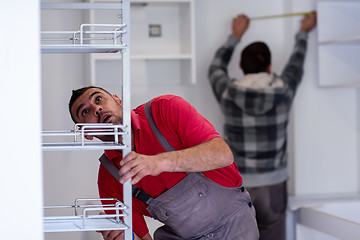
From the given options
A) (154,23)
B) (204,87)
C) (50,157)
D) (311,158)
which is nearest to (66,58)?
(50,157)

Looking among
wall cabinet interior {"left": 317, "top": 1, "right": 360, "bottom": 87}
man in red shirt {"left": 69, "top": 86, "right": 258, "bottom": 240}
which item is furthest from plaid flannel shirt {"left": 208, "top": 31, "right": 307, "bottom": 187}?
man in red shirt {"left": 69, "top": 86, "right": 258, "bottom": 240}

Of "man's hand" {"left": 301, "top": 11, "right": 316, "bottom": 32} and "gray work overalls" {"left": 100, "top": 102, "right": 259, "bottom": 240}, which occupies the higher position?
"man's hand" {"left": 301, "top": 11, "right": 316, "bottom": 32}

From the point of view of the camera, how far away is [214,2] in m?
3.47

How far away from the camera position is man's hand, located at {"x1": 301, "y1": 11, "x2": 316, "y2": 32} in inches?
133

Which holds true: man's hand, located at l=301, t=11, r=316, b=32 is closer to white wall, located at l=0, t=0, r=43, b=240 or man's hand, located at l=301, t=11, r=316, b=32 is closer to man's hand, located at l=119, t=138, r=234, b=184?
man's hand, located at l=119, t=138, r=234, b=184

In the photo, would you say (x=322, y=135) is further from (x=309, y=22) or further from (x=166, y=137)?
(x=166, y=137)

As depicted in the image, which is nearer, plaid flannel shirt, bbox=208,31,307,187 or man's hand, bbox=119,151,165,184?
man's hand, bbox=119,151,165,184

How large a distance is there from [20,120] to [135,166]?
41cm

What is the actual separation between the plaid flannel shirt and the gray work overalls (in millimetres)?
1327

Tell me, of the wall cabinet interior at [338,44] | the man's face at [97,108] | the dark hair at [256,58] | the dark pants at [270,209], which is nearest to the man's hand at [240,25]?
the dark hair at [256,58]

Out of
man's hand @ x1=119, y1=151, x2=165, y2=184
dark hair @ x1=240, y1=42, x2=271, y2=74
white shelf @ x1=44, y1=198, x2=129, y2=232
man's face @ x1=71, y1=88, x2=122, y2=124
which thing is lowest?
white shelf @ x1=44, y1=198, x2=129, y2=232

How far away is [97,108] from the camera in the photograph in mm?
1544

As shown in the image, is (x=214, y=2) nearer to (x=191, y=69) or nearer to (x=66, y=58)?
(x=191, y=69)

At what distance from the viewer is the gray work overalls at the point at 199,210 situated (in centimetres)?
172
